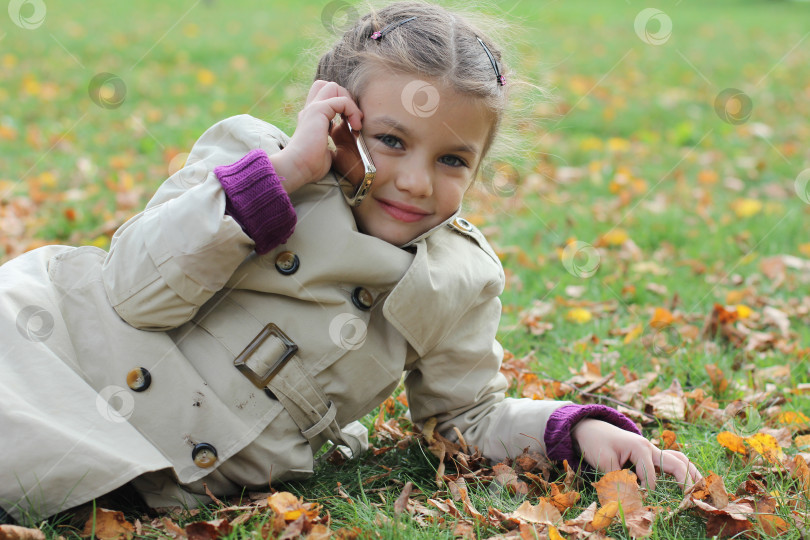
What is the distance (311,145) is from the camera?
182 cm

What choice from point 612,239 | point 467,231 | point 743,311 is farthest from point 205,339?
point 612,239

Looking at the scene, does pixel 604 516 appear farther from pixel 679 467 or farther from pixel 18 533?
pixel 18 533

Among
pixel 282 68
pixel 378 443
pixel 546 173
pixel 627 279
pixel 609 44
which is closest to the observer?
pixel 378 443

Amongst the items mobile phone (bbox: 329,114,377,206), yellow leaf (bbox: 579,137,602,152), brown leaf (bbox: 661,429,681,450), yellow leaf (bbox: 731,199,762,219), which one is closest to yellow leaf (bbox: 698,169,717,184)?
yellow leaf (bbox: 731,199,762,219)

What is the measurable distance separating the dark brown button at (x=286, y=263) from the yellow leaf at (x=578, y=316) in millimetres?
1628

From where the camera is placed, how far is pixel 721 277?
367 cm

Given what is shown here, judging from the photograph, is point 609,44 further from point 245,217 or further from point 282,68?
point 245,217

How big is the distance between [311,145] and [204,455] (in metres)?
0.76

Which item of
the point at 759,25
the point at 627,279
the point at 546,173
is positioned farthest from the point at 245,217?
the point at 759,25

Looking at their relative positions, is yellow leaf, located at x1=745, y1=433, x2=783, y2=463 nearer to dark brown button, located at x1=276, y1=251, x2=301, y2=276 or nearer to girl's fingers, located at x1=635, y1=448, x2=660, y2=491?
girl's fingers, located at x1=635, y1=448, x2=660, y2=491

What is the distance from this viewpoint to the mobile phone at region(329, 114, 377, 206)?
6.24 feet

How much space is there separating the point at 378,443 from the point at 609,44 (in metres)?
9.20

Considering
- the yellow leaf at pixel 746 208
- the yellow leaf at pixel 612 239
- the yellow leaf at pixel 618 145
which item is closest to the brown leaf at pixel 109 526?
the yellow leaf at pixel 612 239

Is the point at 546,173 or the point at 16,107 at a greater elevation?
the point at 16,107
